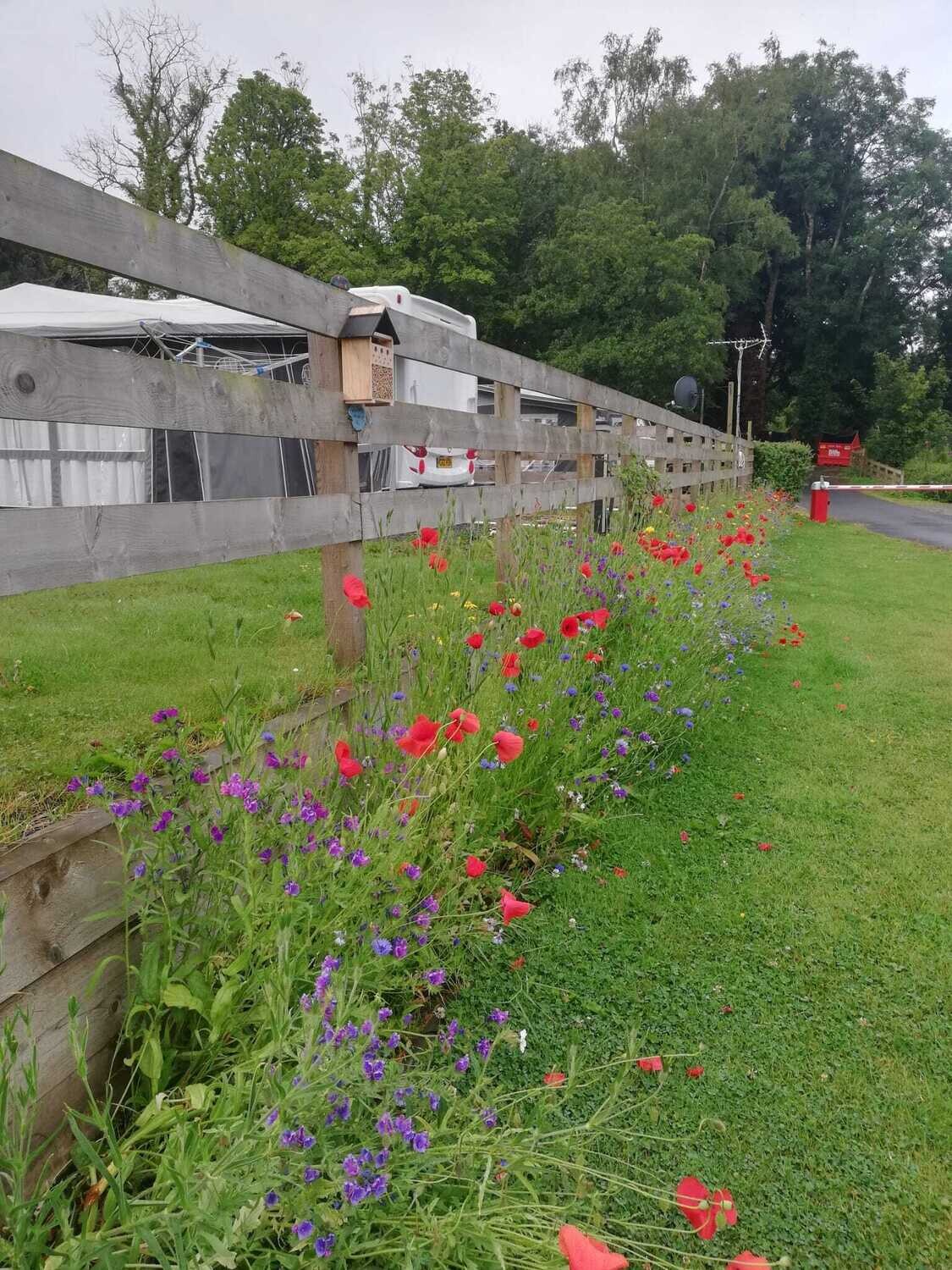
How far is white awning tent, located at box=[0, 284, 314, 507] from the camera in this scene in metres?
7.20

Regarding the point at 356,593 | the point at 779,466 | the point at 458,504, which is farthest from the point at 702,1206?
the point at 779,466

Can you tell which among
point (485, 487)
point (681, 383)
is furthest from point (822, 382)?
point (485, 487)

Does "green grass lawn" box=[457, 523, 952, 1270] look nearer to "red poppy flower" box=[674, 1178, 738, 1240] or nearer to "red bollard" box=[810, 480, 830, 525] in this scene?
"red poppy flower" box=[674, 1178, 738, 1240]

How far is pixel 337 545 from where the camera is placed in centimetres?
274

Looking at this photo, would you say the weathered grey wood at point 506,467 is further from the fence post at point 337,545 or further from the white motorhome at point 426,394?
the white motorhome at point 426,394

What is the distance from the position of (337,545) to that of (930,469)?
35.5m

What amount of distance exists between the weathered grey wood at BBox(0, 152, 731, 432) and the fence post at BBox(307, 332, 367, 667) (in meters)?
0.09

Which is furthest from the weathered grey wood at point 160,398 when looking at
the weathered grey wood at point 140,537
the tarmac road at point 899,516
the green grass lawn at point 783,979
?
the tarmac road at point 899,516

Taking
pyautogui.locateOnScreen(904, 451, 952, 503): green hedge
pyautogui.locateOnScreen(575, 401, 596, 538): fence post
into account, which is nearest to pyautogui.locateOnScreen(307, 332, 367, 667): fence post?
pyautogui.locateOnScreen(575, 401, 596, 538): fence post

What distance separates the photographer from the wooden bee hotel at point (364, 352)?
2.64 metres

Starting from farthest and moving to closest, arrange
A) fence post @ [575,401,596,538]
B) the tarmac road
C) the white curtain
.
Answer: the tarmac road < the white curtain < fence post @ [575,401,596,538]

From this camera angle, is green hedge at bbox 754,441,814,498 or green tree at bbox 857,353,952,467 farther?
green tree at bbox 857,353,952,467

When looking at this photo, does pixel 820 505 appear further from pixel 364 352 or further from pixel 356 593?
pixel 356 593

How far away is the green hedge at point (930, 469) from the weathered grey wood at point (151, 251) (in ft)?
93.7
